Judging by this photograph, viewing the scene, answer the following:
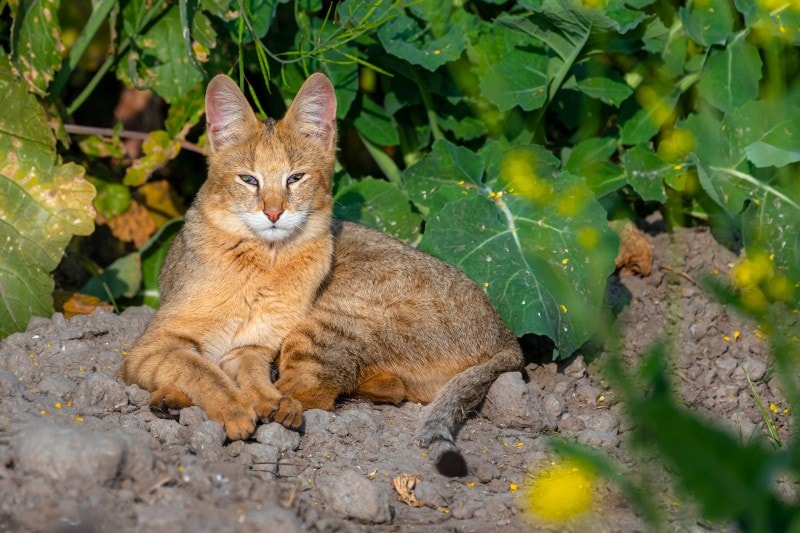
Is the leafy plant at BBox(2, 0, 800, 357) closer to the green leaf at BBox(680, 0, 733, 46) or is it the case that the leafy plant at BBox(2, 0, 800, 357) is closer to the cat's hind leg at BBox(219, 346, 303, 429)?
the green leaf at BBox(680, 0, 733, 46)

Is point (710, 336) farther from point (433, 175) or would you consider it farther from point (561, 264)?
point (433, 175)

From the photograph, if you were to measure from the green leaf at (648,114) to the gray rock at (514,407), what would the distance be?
2.49 m

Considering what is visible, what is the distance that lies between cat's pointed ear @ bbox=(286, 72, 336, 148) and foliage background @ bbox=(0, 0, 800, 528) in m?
0.36

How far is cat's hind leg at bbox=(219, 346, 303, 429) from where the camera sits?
16.0 feet

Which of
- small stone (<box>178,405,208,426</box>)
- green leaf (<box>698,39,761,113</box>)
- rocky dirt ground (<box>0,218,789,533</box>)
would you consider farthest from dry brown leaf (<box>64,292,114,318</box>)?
green leaf (<box>698,39,761,113</box>)

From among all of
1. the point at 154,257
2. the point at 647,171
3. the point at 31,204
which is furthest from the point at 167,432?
the point at 647,171

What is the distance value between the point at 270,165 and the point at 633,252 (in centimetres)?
280

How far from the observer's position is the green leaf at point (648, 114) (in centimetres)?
715

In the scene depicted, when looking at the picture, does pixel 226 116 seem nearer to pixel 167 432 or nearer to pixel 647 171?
pixel 167 432

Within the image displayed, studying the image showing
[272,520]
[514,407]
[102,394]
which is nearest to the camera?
[272,520]

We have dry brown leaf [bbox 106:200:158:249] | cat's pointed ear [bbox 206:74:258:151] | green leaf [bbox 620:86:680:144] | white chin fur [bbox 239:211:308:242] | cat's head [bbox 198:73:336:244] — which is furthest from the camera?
A: dry brown leaf [bbox 106:200:158:249]

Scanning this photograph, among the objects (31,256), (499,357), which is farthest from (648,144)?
(31,256)

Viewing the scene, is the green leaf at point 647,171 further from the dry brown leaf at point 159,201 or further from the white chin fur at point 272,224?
the dry brown leaf at point 159,201

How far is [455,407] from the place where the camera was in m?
5.20
